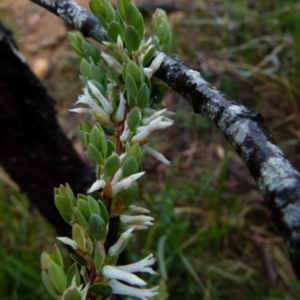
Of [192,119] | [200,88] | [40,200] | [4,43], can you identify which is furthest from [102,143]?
[192,119]

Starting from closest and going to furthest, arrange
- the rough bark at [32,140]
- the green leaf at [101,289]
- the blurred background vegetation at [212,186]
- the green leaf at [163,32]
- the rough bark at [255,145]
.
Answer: the rough bark at [255,145] → the green leaf at [101,289] → the green leaf at [163,32] → the rough bark at [32,140] → the blurred background vegetation at [212,186]

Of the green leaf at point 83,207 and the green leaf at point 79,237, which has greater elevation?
the green leaf at point 83,207

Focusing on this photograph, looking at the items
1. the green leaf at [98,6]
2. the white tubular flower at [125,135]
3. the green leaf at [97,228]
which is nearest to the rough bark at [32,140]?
the green leaf at [98,6]

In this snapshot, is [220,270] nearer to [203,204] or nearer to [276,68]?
[203,204]

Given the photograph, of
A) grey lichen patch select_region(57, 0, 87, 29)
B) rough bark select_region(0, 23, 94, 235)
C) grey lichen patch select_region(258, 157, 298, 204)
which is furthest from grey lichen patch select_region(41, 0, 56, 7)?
grey lichen patch select_region(258, 157, 298, 204)

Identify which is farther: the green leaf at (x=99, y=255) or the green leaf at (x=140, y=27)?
the green leaf at (x=140, y=27)

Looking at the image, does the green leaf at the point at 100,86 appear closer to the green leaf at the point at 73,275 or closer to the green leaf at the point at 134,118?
the green leaf at the point at 134,118
